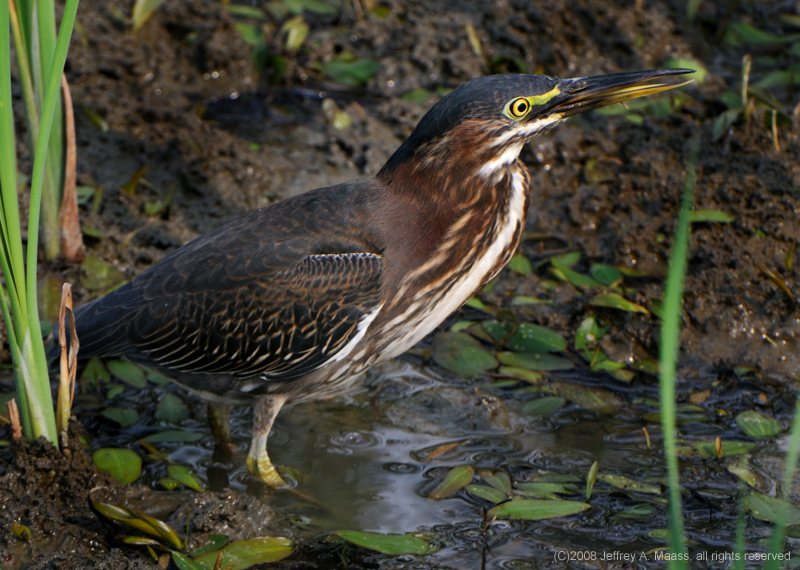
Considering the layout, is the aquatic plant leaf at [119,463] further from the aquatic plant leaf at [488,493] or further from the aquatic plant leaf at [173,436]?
the aquatic plant leaf at [488,493]

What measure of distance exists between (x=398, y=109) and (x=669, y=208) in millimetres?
2335

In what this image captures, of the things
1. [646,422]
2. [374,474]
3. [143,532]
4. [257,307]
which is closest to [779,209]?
[646,422]

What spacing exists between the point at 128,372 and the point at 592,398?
276cm

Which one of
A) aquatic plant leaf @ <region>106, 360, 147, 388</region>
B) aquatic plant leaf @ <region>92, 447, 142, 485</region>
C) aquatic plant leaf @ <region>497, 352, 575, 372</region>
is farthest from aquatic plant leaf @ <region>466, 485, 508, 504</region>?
aquatic plant leaf @ <region>106, 360, 147, 388</region>

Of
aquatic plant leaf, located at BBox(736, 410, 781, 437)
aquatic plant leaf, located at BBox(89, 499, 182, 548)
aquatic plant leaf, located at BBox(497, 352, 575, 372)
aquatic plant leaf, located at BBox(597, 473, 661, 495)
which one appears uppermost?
aquatic plant leaf, located at BBox(736, 410, 781, 437)

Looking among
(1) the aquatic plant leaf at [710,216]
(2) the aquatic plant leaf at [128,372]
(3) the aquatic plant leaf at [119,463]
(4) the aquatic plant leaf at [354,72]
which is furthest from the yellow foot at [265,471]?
(4) the aquatic plant leaf at [354,72]

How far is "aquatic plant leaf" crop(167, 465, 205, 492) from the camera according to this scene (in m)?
A: 4.08

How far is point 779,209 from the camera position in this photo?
5.31 metres

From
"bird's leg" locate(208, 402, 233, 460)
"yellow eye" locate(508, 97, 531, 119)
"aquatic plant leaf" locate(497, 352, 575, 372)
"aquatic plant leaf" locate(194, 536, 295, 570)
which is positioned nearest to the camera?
"aquatic plant leaf" locate(194, 536, 295, 570)

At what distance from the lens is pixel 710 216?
5.27m

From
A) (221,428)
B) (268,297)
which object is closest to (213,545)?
(221,428)

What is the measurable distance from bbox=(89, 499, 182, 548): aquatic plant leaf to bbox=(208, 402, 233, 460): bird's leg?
3.34 ft

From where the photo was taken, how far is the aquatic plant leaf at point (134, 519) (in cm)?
338

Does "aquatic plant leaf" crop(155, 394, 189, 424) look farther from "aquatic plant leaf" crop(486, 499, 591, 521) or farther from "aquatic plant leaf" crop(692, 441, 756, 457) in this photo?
"aquatic plant leaf" crop(692, 441, 756, 457)
